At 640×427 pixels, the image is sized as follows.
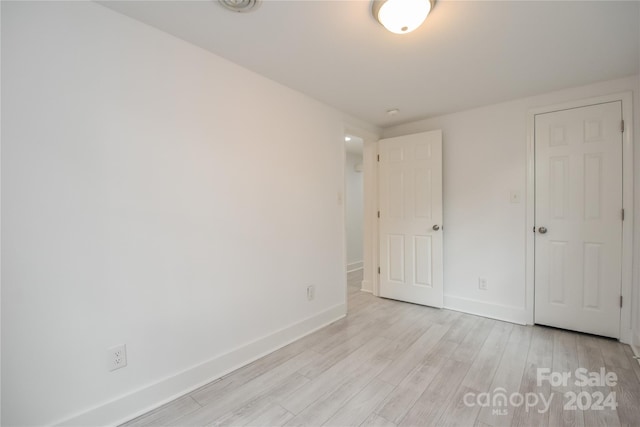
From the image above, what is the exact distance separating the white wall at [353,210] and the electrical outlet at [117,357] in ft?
13.1

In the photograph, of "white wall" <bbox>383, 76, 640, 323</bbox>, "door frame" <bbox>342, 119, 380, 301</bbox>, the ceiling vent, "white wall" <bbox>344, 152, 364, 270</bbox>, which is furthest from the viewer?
"white wall" <bbox>344, 152, 364, 270</bbox>

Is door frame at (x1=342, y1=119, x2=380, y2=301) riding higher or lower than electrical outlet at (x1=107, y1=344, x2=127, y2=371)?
higher

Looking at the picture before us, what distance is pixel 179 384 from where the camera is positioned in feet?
5.55

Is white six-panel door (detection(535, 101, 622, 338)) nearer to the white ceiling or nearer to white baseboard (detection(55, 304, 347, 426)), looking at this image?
the white ceiling

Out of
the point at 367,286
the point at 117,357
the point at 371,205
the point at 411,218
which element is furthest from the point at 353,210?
the point at 117,357

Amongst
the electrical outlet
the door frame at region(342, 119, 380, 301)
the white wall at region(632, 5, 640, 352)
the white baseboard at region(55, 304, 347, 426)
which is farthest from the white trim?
the electrical outlet

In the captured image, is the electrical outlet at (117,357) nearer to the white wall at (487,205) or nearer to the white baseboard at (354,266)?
the white wall at (487,205)

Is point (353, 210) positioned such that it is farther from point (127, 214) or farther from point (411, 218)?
point (127, 214)

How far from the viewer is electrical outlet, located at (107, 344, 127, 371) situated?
1.45m

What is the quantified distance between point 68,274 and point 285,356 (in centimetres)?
153

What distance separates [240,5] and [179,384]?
221cm

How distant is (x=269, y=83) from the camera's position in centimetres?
225

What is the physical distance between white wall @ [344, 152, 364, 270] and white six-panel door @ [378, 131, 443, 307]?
1.68 m

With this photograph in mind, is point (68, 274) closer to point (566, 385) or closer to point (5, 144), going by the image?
point (5, 144)
